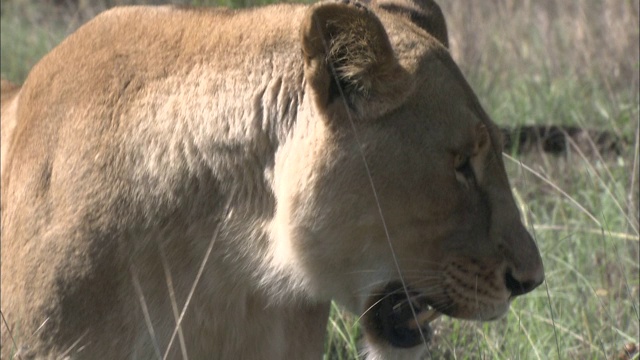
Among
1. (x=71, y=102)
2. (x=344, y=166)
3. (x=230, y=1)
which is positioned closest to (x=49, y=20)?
(x=230, y=1)

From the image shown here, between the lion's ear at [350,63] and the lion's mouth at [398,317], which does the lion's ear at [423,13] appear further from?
the lion's mouth at [398,317]

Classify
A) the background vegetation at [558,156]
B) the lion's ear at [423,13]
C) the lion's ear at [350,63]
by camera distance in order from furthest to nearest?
the background vegetation at [558,156], the lion's ear at [423,13], the lion's ear at [350,63]

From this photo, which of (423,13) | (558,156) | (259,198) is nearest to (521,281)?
(259,198)

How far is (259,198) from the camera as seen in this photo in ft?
7.87

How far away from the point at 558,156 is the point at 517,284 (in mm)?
2620

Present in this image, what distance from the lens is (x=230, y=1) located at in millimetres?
5129

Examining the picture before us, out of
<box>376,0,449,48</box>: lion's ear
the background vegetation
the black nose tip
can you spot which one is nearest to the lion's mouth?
the black nose tip

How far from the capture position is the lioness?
7.61 ft

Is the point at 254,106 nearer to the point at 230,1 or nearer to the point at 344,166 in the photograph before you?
the point at 344,166

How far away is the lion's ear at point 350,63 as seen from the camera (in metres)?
2.24

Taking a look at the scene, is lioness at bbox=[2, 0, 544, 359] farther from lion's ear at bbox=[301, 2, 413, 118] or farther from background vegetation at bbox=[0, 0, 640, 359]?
background vegetation at bbox=[0, 0, 640, 359]

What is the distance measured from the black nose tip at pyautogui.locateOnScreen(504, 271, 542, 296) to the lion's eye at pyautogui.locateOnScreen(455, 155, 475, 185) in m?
0.21

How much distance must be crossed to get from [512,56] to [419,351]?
4.06m

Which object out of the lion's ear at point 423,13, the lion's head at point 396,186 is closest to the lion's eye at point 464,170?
the lion's head at point 396,186
